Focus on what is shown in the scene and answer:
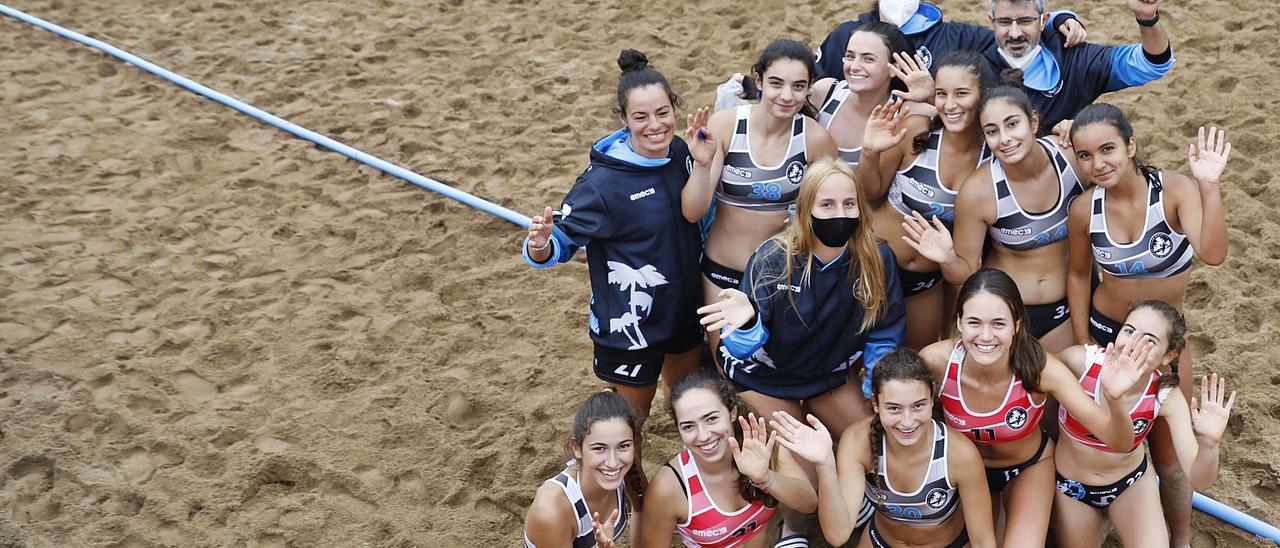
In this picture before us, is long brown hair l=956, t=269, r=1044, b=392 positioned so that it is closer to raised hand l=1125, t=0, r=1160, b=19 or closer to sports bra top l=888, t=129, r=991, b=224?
sports bra top l=888, t=129, r=991, b=224

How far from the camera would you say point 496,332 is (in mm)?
5770

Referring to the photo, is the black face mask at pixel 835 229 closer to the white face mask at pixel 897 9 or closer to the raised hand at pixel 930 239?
the raised hand at pixel 930 239

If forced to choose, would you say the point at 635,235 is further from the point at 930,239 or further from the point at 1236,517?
the point at 1236,517

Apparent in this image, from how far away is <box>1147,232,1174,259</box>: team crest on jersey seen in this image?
13.1 ft

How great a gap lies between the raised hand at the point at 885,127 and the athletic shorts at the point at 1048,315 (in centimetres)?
82

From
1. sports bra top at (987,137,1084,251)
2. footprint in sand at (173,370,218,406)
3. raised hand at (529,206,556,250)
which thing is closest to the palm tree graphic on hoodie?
raised hand at (529,206,556,250)

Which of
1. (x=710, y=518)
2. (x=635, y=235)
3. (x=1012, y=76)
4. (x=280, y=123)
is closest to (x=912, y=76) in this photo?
(x=1012, y=76)

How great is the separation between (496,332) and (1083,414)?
302 centimetres

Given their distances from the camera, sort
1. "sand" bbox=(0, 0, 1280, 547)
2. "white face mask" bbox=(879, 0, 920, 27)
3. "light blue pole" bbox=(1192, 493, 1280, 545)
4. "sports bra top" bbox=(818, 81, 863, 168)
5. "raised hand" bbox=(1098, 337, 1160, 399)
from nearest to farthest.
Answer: "raised hand" bbox=(1098, 337, 1160, 399), "light blue pole" bbox=(1192, 493, 1280, 545), "sports bra top" bbox=(818, 81, 863, 168), "sand" bbox=(0, 0, 1280, 547), "white face mask" bbox=(879, 0, 920, 27)

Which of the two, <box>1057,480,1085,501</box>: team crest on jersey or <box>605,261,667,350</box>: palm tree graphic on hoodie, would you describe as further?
<box>605,261,667,350</box>: palm tree graphic on hoodie

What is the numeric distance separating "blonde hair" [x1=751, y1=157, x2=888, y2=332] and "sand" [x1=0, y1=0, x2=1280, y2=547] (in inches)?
53.7

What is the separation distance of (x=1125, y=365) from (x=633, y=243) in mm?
1720

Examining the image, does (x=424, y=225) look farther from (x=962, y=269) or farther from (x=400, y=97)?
(x=962, y=269)

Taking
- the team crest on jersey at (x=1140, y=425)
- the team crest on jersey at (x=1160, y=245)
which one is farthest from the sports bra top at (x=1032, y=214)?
the team crest on jersey at (x=1140, y=425)
